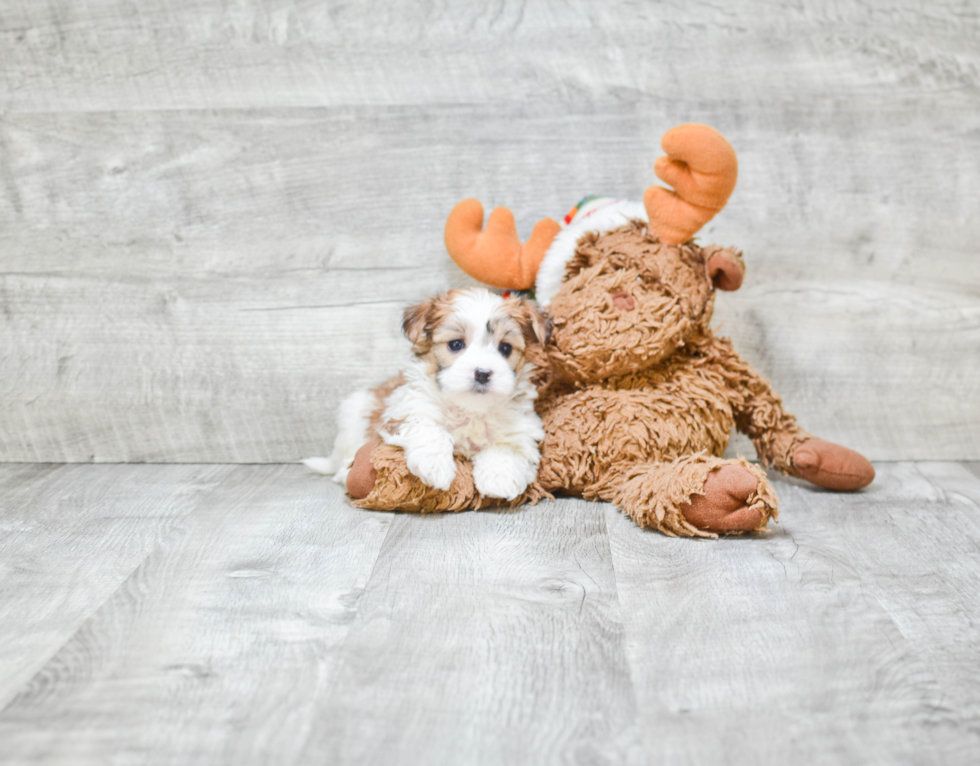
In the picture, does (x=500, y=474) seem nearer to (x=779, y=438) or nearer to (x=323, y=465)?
(x=323, y=465)

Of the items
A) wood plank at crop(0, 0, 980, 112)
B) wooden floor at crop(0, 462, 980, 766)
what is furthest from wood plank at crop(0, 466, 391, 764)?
wood plank at crop(0, 0, 980, 112)

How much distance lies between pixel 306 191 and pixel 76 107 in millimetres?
522

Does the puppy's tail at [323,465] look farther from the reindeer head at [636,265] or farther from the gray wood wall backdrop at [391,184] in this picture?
the reindeer head at [636,265]

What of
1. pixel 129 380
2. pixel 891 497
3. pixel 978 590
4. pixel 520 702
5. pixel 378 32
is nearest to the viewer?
pixel 520 702

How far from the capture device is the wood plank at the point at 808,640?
0.82 m

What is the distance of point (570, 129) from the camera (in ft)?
5.68

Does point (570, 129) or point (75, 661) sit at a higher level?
point (570, 129)

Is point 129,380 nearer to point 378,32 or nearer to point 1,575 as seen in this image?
point 1,575

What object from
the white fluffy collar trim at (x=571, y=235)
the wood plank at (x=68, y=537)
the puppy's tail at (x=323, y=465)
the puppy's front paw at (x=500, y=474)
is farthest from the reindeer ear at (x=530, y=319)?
the wood plank at (x=68, y=537)

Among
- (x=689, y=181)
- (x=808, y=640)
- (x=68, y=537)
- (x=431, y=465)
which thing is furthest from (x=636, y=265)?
(x=68, y=537)

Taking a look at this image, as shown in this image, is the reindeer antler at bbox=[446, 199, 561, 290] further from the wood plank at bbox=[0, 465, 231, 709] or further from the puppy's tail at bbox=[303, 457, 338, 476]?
the wood plank at bbox=[0, 465, 231, 709]

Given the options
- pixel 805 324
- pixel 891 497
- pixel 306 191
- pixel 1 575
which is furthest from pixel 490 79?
pixel 1 575

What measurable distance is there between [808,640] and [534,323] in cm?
69

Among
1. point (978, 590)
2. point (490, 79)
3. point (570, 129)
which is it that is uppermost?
point (490, 79)
